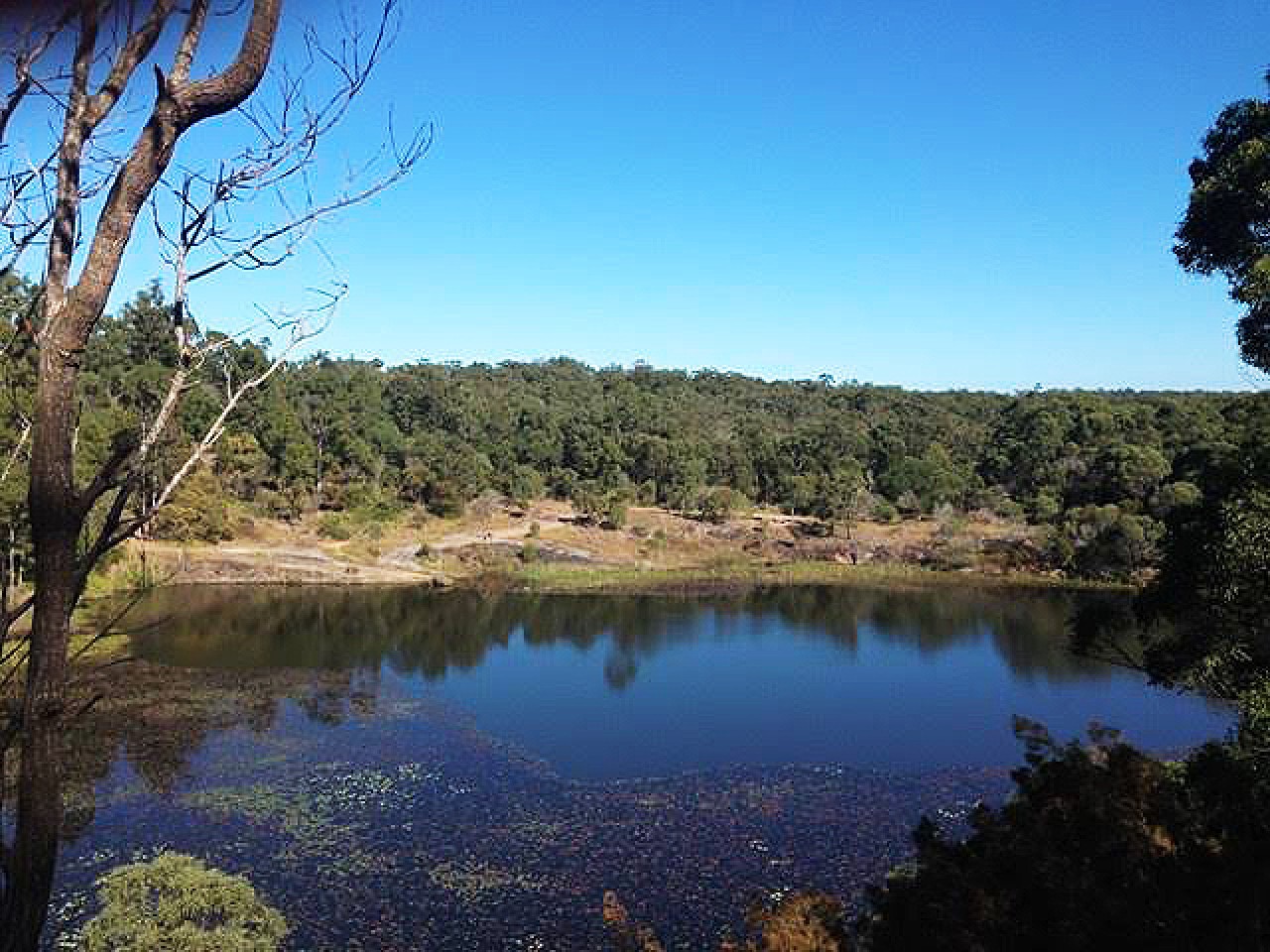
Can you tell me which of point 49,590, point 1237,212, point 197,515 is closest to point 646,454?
point 197,515

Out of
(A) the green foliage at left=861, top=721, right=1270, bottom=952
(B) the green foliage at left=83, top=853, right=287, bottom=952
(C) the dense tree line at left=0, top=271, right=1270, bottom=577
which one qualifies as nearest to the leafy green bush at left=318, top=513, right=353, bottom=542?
(C) the dense tree line at left=0, top=271, right=1270, bottom=577

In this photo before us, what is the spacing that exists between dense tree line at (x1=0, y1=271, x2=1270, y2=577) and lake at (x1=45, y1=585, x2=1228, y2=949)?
14.8 m

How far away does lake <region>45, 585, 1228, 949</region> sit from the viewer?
17.7 m

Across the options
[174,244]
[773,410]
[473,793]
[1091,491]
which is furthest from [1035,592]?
[773,410]

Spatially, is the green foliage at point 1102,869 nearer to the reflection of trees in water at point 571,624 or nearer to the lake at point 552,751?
the lake at point 552,751

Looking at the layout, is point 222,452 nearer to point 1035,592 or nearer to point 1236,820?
point 1035,592

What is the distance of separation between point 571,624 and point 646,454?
3318cm

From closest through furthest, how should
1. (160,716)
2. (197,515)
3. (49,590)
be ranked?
(49,590) < (160,716) < (197,515)

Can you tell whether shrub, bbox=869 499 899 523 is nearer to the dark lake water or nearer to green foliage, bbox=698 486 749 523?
green foliage, bbox=698 486 749 523

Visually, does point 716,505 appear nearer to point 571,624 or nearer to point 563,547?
point 563,547

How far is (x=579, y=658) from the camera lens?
37.2 metres

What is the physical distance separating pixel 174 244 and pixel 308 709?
27.9 meters

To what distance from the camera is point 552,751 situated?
2620 cm

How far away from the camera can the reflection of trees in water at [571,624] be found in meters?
35.8
